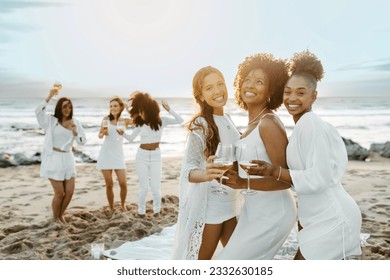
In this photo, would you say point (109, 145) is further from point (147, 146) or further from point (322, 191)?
point (322, 191)

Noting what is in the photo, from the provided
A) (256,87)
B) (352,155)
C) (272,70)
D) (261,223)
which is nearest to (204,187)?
(261,223)

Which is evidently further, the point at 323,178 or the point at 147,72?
the point at 147,72

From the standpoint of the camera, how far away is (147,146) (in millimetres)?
5410

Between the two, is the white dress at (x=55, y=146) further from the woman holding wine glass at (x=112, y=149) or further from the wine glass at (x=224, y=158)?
the wine glass at (x=224, y=158)

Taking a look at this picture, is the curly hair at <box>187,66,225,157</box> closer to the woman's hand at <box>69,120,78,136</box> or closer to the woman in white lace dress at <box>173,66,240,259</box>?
the woman in white lace dress at <box>173,66,240,259</box>

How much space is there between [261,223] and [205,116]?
66cm

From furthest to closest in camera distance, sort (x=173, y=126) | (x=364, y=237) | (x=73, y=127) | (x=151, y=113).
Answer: (x=173, y=126) → (x=151, y=113) → (x=73, y=127) → (x=364, y=237)

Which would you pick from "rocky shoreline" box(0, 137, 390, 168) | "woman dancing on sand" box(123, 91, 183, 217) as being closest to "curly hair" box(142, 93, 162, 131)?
"woman dancing on sand" box(123, 91, 183, 217)

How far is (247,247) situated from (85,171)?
7066 millimetres

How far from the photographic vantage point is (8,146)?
12602 mm

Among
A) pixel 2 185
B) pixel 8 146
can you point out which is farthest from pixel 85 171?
pixel 8 146

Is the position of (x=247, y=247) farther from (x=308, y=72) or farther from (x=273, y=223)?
(x=308, y=72)

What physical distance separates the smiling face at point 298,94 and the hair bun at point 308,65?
0.05 metres

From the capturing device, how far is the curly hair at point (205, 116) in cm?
256
